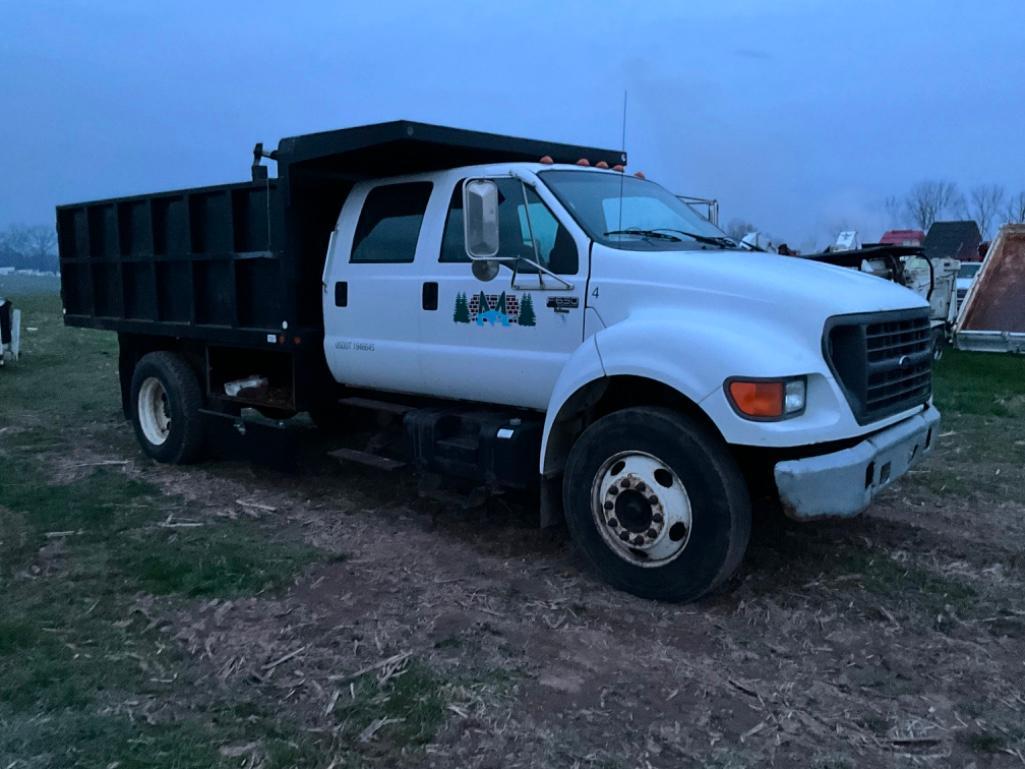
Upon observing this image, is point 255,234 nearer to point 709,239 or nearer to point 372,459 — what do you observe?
point 372,459

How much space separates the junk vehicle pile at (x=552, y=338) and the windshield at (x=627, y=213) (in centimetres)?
2

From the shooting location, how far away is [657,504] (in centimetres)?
465

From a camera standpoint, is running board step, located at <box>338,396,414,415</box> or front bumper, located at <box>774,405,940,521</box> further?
running board step, located at <box>338,396,414,415</box>

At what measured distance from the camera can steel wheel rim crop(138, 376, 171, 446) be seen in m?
8.16

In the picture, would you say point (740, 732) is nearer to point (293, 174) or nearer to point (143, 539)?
point (143, 539)

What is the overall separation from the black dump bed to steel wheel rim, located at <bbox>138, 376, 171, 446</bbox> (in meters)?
0.53

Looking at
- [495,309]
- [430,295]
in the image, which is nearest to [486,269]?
[495,309]

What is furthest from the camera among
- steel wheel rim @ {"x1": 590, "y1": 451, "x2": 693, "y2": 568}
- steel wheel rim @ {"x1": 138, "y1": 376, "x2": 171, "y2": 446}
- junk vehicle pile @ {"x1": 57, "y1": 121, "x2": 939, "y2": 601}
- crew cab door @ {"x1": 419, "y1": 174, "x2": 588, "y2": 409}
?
steel wheel rim @ {"x1": 138, "y1": 376, "x2": 171, "y2": 446}

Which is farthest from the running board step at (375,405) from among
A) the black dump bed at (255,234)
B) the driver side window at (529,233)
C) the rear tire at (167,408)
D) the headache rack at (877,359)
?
the headache rack at (877,359)

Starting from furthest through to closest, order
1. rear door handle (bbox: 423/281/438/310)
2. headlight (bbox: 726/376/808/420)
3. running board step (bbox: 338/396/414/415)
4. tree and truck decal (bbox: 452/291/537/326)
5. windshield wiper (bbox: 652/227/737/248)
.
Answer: running board step (bbox: 338/396/414/415) → rear door handle (bbox: 423/281/438/310) → windshield wiper (bbox: 652/227/737/248) → tree and truck decal (bbox: 452/291/537/326) → headlight (bbox: 726/376/808/420)

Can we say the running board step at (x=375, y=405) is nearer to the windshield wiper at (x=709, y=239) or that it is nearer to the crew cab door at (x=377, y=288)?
the crew cab door at (x=377, y=288)

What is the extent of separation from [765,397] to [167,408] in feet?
18.7

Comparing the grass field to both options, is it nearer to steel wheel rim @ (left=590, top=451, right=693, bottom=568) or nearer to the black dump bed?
steel wheel rim @ (left=590, top=451, right=693, bottom=568)

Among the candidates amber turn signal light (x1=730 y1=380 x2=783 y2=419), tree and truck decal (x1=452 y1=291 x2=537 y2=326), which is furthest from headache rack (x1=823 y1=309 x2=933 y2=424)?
tree and truck decal (x1=452 y1=291 x2=537 y2=326)
